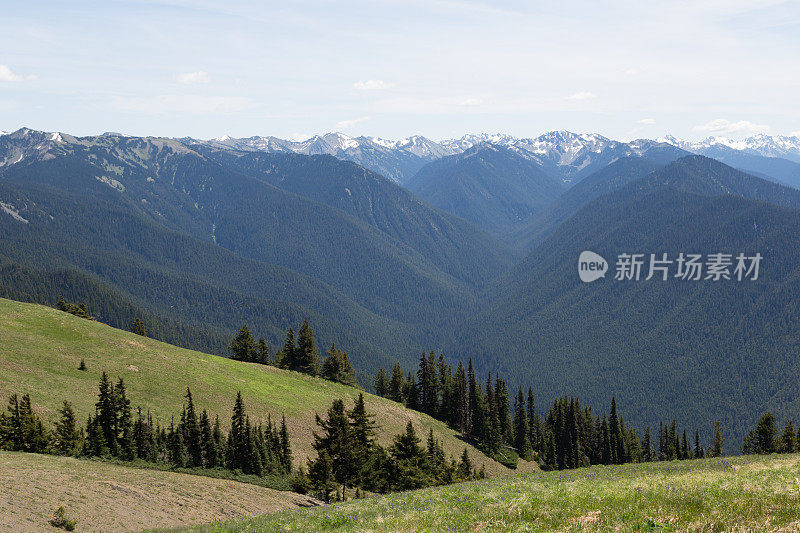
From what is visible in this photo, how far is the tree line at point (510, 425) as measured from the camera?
11275 centimetres

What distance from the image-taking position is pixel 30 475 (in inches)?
1227

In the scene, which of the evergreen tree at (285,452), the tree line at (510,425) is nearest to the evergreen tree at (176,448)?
the evergreen tree at (285,452)

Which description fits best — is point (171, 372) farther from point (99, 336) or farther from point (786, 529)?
point (786, 529)

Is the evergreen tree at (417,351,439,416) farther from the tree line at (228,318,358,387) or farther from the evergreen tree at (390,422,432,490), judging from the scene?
the evergreen tree at (390,422,432,490)

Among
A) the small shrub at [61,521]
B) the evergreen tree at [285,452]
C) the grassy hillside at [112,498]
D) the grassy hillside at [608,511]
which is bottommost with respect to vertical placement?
the evergreen tree at [285,452]

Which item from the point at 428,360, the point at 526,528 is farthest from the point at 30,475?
the point at 428,360

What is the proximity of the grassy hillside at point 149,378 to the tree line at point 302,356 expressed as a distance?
4829 mm

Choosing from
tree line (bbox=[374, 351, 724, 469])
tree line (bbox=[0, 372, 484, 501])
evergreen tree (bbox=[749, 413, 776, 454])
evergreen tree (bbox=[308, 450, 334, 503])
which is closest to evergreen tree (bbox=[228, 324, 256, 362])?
tree line (bbox=[374, 351, 724, 469])

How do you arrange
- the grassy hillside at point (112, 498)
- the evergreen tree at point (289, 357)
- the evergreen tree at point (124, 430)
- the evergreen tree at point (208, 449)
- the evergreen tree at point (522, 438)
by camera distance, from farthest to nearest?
1. the evergreen tree at point (522, 438)
2. the evergreen tree at point (289, 357)
3. the evergreen tree at point (208, 449)
4. the evergreen tree at point (124, 430)
5. the grassy hillside at point (112, 498)

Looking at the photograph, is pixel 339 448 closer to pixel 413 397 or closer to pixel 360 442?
pixel 360 442

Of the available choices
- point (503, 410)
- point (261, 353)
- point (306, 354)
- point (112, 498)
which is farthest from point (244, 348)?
point (112, 498)

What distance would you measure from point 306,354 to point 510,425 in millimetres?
61869

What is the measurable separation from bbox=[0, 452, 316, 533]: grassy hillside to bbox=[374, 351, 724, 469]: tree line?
74.0 m

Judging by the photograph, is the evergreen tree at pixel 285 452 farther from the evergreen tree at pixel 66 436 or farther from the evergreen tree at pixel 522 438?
the evergreen tree at pixel 522 438
